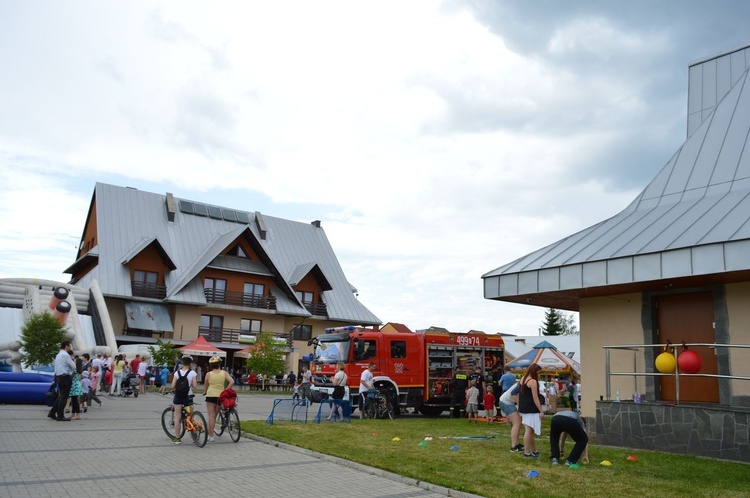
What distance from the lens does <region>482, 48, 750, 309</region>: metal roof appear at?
11.9m

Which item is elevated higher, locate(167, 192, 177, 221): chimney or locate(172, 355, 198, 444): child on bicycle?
locate(167, 192, 177, 221): chimney

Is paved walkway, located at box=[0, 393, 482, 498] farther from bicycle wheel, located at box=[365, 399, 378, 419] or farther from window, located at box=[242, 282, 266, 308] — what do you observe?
→ window, located at box=[242, 282, 266, 308]

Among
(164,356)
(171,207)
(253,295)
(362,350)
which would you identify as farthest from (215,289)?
(362,350)

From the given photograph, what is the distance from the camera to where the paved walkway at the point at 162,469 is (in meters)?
8.52

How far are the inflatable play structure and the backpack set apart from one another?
16.9 meters

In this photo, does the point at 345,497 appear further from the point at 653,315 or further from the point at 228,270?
the point at 228,270

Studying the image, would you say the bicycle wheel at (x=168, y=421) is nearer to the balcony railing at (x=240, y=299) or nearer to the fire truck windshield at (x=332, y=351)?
the fire truck windshield at (x=332, y=351)

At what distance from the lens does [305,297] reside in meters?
53.4

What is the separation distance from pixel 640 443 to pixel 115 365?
21.8 meters

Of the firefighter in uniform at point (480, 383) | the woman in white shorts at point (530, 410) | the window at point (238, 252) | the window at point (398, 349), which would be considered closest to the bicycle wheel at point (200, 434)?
the woman in white shorts at point (530, 410)

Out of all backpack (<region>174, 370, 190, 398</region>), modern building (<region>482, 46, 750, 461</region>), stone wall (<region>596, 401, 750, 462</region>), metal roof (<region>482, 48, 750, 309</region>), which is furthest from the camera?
backpack (<region>174, 370, 190, 398</region>)

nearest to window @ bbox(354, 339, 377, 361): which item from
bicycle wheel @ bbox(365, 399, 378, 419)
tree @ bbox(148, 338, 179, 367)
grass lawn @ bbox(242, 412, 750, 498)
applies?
bicycle wheel @ bbox(365, 399, 378, 419)

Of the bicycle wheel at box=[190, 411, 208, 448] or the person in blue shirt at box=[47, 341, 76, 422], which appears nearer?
the bicycle wheel at box=[190, 411, 208, 448]

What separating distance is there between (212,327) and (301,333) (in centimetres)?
776
